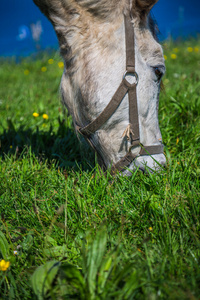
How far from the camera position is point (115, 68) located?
1979mm

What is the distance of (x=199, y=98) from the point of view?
343 centimetres

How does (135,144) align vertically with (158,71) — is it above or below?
below

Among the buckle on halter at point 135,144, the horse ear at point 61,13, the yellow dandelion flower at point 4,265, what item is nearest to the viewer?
the yellow dandelion flower at point 4,265

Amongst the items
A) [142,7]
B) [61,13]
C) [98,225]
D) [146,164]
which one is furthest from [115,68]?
[98,225]

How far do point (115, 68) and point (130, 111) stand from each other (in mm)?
315

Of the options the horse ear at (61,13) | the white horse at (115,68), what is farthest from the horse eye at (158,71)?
the horse ear at (61,13)

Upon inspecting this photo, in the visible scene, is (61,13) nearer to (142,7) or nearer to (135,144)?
(142,7)

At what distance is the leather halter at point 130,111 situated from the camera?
6.45ft

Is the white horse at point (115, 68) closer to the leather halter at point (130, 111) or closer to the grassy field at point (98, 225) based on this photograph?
the leather halter at point (130, 111)

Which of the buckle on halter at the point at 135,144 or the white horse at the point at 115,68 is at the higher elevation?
the white horse at the point at 115,68

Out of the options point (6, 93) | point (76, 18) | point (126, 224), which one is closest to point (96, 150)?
point (126, 224)

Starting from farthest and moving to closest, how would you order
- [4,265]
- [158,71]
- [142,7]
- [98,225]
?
[158,71] < [142,7] < [98,225] < [4,265]

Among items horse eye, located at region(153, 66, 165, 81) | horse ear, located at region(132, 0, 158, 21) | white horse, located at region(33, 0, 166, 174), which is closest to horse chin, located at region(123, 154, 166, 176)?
white horse, located at region(33, 0, 166, 174)

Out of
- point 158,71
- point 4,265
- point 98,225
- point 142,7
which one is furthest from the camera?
point 158,71
